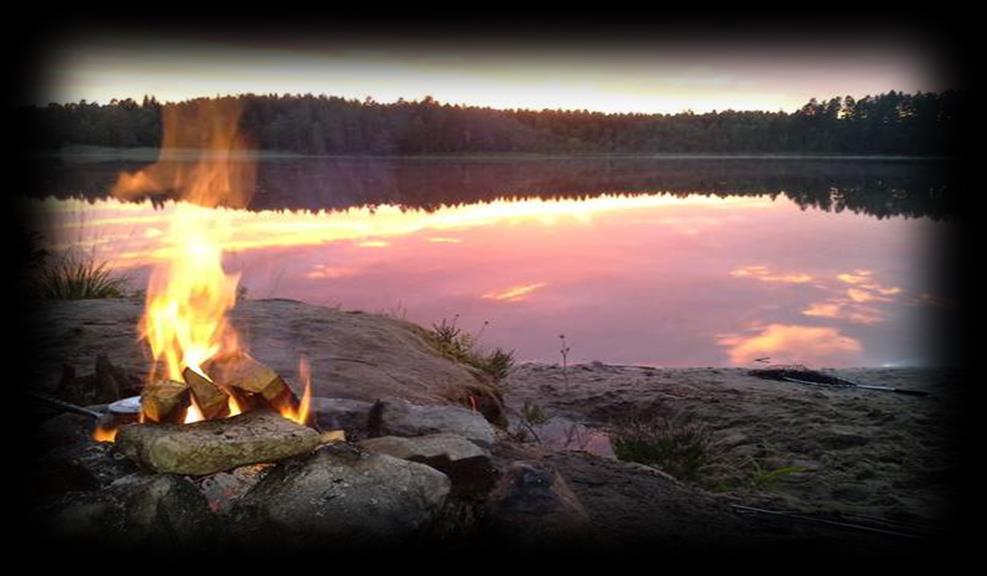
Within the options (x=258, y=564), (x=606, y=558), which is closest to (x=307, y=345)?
(x=258, y=564)

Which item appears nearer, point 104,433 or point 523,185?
point 104,433

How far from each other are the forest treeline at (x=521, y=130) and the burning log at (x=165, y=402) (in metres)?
41.5

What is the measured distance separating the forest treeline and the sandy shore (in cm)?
3870

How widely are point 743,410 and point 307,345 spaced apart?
427cm

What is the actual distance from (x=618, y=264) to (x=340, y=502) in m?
14.8

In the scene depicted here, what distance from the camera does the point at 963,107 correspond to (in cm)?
229

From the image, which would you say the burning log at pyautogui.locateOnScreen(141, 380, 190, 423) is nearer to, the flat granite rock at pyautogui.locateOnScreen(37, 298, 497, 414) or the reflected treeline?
the flat granite rock at pyautogui.locateOnScreen(37, 298, 497, 414)

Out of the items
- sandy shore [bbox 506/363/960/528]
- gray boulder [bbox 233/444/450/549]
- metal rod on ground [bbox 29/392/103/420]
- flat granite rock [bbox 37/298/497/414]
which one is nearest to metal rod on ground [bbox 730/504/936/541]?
sandy shore [bbox 506/363/960/528]

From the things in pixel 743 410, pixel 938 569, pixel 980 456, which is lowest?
pixel 743 410

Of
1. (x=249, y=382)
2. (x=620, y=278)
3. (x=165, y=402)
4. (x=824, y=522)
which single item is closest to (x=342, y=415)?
(x=249, y=382)

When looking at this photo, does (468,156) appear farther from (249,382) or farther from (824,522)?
(824,522)

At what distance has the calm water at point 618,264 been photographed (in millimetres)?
10648

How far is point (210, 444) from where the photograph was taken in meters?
2.98

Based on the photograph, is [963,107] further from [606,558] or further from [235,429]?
[235,429]
